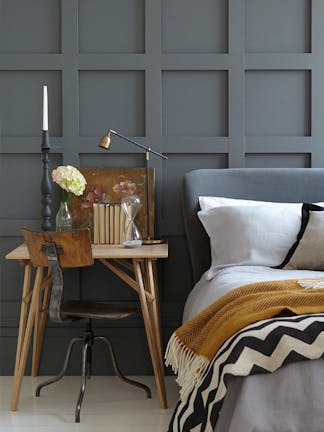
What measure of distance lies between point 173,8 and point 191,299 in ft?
5.47

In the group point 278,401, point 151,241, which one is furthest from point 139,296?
point 278,401

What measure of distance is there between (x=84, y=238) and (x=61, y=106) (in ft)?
3.64

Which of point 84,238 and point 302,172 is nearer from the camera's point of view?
point 84,238

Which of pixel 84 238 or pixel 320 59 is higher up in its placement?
pixel 320 59

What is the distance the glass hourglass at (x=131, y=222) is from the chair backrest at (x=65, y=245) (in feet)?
1.34

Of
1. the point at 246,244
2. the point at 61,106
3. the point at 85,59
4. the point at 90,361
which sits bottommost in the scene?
the point at 90,361

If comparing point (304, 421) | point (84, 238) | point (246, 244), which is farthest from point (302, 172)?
point (304, 421)

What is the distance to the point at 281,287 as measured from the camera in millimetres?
2721

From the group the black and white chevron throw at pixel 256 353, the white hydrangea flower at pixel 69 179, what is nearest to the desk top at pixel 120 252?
the white hydrangea flower at pixel 69 179

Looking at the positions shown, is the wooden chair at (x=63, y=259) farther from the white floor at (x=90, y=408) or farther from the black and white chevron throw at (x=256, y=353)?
the black and white chevron throw at (x=256, y=353)

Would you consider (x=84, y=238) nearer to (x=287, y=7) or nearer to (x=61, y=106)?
(x=61, y=106)

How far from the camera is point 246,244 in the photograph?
3678 mm

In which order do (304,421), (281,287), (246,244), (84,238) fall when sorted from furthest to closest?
Result: 1. (246,244)
2. (84,238)
3. (281,287)
4. (304,421)

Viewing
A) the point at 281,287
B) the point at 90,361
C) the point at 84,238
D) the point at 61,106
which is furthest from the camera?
the point at 61,106
